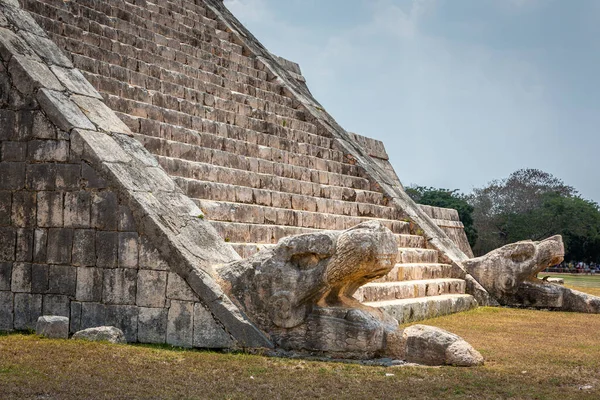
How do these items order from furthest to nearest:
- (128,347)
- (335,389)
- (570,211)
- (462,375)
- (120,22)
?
(570,211) < (120,22) < (128,347) < (462,375) < (335,389)

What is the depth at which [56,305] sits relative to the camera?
25.6ft

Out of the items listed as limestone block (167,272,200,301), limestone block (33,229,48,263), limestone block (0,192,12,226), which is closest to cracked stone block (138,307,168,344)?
limestone block (167,272,200,301)

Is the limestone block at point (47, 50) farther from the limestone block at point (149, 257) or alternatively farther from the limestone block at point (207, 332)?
the limestone block at point (207, 332)

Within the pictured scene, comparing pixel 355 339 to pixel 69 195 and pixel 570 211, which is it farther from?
pixel 570 211

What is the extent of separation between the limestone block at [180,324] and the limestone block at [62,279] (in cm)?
117

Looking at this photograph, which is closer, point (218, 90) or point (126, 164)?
point (126, 164)

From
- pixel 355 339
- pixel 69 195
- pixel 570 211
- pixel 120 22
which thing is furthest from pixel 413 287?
pixel 570 211

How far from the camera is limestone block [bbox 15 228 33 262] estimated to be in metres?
8.03

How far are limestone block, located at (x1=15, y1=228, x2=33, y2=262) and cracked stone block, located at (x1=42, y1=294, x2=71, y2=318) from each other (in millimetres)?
484

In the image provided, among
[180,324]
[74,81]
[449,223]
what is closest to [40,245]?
[180,324]

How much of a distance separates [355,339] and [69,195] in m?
3.14

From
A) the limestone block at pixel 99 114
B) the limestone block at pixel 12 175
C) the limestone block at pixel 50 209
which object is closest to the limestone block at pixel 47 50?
the limestone block at pixel 99 114

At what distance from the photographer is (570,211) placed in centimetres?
4244

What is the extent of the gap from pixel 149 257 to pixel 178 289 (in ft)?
1.42
